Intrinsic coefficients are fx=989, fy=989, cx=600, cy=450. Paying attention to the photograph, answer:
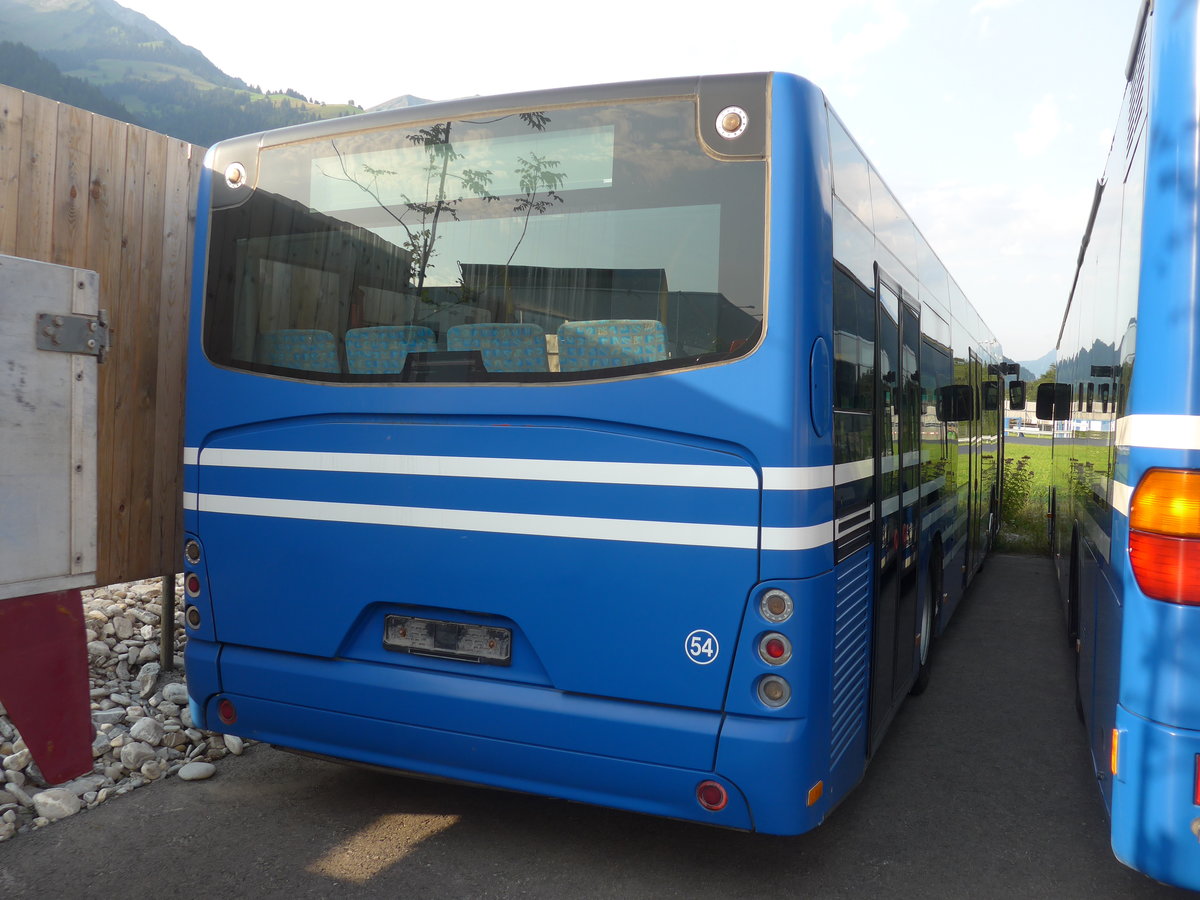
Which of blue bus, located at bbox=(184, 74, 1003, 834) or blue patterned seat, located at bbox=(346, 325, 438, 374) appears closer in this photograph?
blue bus, located at bbox=(184, 74, 1003, 834)

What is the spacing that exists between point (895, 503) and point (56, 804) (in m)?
4.10

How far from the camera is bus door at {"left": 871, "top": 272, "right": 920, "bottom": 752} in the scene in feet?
14.8

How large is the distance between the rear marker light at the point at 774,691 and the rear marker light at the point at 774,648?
0.20ft

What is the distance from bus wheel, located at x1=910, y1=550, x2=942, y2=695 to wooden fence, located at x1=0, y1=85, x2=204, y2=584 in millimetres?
4610

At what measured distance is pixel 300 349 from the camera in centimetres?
413

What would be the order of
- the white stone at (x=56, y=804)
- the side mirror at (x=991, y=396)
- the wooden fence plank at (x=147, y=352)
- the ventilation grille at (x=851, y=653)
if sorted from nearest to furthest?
the ventilation grille at (x=851, y=653)
the white stone at (x=56, y=804)
the wooden fence plank at (x=147, y=352)
the side mirror at (x=991, y=396)

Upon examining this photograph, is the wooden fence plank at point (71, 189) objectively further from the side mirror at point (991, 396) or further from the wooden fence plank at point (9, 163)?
the side mirror at point (991, 396)

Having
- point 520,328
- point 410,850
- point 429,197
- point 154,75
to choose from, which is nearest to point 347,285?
point 429,197

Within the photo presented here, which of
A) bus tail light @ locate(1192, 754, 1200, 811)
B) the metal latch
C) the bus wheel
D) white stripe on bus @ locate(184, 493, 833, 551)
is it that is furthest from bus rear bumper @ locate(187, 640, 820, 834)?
the bus wheel

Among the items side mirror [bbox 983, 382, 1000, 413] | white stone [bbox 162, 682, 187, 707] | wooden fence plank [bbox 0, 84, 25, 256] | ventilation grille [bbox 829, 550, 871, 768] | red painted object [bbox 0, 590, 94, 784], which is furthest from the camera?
side mirror [bbox 983, 382, 1000, 413]

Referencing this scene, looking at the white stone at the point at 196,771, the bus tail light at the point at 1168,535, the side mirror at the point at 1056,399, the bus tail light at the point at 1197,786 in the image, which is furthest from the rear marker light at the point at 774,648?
the side mirror at the point at 1056,399

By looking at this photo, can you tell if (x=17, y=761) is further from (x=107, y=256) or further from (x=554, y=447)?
(x=554, y=447)

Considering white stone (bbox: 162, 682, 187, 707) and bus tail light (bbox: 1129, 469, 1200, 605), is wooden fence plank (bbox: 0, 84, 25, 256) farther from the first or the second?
Result: bus tail light (bbox: 1129, 469, 1200, 605)

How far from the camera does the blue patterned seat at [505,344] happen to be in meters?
3.69
